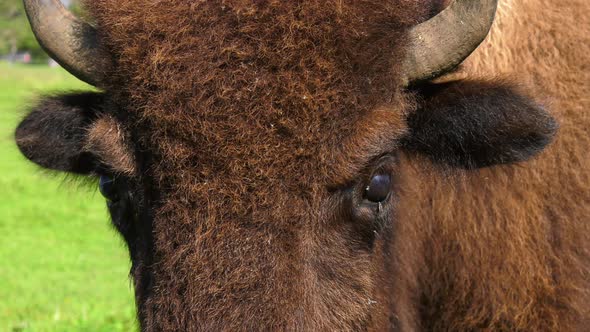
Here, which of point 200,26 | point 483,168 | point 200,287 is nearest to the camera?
point 200,287

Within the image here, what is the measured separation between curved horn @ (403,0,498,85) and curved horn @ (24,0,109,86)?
145 cm

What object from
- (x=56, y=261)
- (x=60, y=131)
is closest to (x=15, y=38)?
(x=56, y=261)

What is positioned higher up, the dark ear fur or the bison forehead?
the bison forehead

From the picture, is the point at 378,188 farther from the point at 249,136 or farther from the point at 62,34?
the point at 62,34

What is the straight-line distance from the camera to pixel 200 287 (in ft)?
10.6

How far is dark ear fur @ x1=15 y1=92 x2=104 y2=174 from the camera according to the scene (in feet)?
14.1

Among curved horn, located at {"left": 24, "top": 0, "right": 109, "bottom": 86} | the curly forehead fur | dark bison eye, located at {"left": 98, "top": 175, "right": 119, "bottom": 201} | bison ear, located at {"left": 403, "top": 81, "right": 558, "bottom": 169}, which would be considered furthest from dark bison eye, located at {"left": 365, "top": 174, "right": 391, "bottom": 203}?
curved horn, located at {"left": 24, "top": 0, "right": 109, "bottom": 86}

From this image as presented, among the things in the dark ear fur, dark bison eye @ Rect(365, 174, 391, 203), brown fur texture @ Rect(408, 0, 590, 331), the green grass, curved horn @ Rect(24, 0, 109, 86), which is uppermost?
curved horn @ Rect(24, 0, 109, 86)

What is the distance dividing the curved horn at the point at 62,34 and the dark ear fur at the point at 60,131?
0.29 m

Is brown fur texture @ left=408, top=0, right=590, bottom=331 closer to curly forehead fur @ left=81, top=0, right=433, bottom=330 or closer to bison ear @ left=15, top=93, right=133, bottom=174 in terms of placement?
curly forehead fur @ left=81, top=0, right=433, bottom=330

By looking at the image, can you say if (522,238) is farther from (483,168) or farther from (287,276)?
(287,276)

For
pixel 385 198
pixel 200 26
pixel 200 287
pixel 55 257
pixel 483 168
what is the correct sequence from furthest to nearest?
pixel 55 257 < pixel 483 168 < pixel 385 198 < pixel 200 26 < pixel 200 287

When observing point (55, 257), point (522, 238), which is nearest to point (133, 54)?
point (522, 238)

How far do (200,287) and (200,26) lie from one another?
3.44ft
